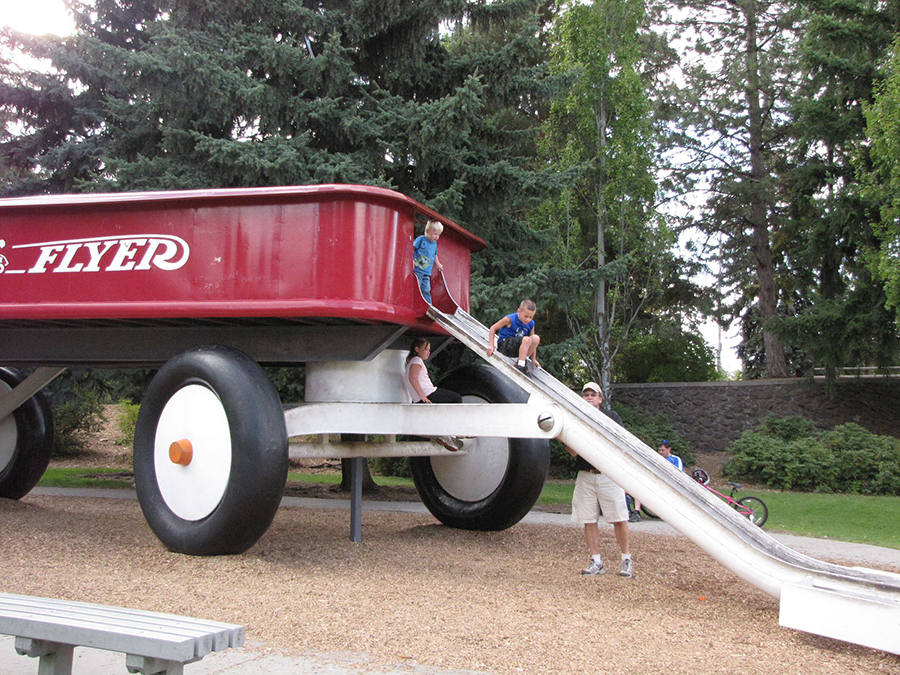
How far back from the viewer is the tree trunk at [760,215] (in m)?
24.2

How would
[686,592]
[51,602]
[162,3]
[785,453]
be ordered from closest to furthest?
[51,602], [686,592], [162,3], [785,453]

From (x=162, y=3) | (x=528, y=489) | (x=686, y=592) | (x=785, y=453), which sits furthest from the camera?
(x=785, y=453)

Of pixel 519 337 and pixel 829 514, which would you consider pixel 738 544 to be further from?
pixel 829 514

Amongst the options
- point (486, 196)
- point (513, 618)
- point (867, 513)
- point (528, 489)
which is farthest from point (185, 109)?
point (867, 513)

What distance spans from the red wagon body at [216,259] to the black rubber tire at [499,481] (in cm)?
141

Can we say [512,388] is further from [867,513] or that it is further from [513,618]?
[867,513]

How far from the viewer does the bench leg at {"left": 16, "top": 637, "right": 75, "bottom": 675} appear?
3.40 m

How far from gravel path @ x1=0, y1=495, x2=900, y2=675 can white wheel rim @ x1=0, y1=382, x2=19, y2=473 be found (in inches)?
60.5

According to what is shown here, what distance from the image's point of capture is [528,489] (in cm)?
805

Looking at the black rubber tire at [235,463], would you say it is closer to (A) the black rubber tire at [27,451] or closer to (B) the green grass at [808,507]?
(A) the black rubber tire at [27,451]

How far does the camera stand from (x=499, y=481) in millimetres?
8242

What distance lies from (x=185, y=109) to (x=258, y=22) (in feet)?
6.46

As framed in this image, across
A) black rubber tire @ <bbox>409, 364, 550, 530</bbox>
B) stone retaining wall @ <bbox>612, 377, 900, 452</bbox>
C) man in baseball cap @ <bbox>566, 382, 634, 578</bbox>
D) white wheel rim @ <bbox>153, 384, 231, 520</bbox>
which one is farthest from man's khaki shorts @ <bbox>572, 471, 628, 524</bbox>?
stone retaining wall @ <bbox>612, 377, 900, 452</bbox>

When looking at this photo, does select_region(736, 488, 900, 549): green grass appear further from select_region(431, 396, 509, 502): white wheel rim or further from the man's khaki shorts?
the man's khaki shorts
